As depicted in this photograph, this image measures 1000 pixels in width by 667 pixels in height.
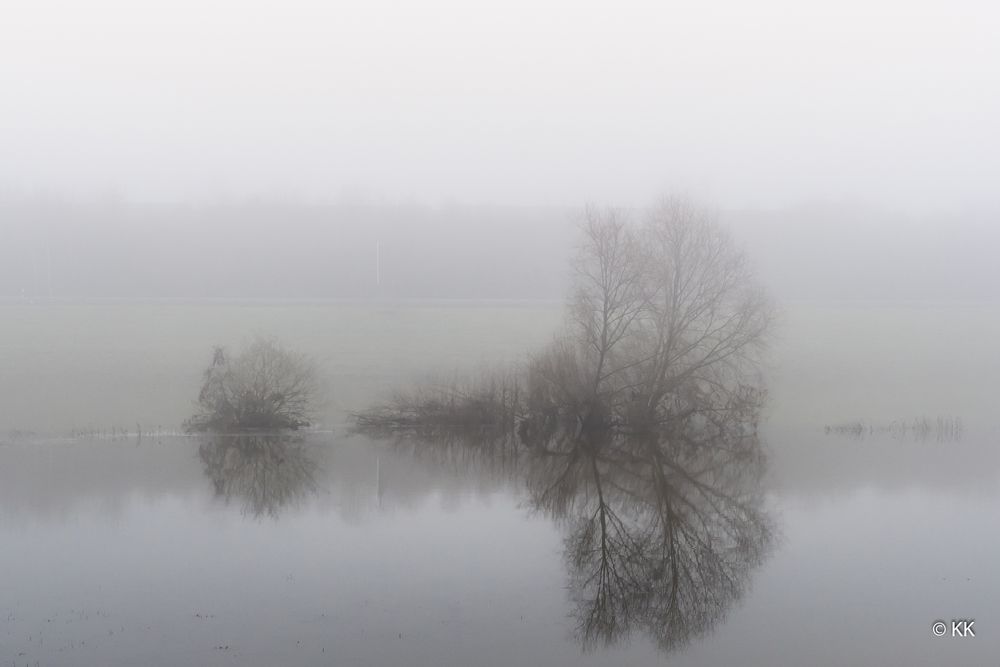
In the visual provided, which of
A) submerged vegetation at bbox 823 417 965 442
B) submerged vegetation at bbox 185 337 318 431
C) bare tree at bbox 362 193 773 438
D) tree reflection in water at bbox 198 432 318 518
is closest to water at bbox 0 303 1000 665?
tree reflection in water at bbox 198 432 318 518

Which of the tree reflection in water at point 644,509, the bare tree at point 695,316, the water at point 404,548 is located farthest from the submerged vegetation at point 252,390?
the bare tree at point 695,316

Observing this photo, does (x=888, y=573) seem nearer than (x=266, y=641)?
No

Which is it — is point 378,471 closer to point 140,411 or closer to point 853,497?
point 853,497

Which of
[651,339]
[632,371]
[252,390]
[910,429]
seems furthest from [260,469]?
[910,429]

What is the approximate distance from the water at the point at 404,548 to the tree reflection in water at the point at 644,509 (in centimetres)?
18

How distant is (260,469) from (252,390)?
6812 millimetres

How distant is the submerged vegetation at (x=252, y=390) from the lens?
27.8 meters

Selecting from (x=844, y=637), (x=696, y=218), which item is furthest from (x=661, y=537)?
(x=696, y=218)

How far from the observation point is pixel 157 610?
35.6 feet

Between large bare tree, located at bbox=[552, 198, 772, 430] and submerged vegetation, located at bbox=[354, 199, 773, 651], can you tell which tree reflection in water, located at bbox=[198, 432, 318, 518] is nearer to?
submerged vegetation, located at bbox=[354, 199, 773, 651]

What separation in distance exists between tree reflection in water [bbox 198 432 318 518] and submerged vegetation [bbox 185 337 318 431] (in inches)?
30.0

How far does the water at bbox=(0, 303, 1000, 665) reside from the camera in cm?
971

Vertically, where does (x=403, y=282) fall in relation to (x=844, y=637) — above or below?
above

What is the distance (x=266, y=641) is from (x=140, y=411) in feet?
80.8
